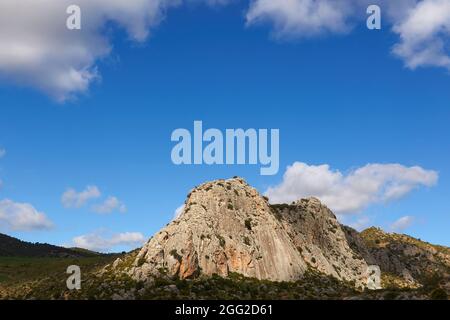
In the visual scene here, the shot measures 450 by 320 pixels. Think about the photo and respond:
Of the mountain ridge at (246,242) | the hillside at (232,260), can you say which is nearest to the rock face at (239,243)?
the mountain ridge at (246,242)

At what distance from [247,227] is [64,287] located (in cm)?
4365

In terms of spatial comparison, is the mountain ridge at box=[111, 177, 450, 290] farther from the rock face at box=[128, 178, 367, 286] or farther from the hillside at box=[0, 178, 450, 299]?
the hillside at box=[0, 178, 450, 299]

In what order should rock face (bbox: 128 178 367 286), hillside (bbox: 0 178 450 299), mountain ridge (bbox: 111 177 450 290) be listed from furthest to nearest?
mountain ridge (bbox: 111 177 450 290) → rock face (bbox: 128 178 367 286) → hillside (bbox: 0 178 450 299)

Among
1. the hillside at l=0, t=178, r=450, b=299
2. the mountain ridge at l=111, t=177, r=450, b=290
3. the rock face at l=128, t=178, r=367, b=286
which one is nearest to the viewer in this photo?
the hillside at l=0, t=178, r=450, b=299

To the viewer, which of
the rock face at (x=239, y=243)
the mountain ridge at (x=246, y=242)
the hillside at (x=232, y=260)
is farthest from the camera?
the mountain ridge at (x=246, y=242)

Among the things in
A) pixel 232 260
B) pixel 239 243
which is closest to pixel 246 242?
pixel 239 243

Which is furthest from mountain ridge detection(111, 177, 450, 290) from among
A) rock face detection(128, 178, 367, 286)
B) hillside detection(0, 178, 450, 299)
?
hillside detection(0, 178, 450, 299)

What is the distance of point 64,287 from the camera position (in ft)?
353

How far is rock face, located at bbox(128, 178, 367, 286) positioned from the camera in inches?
4281

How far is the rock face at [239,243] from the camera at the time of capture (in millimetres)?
108750

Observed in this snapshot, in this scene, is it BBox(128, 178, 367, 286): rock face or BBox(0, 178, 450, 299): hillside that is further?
BBox(128, 178, 367, 286): rock face

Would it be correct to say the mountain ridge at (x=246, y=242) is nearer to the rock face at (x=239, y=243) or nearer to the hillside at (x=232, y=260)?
the rock face at (x=239, y=243)
